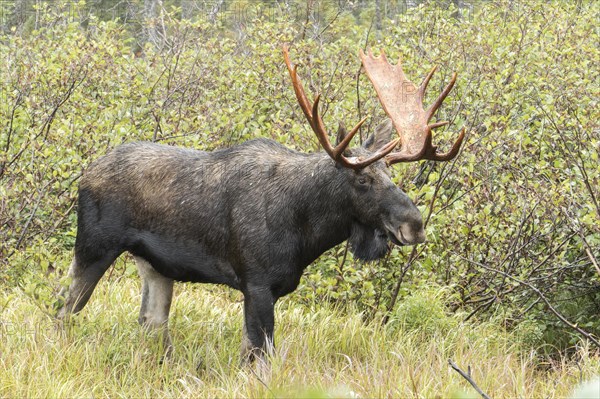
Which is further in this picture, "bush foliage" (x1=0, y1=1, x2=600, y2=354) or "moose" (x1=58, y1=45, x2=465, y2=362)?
"bush foliage" (x1=0, y1=1, x2=600, y2=354)

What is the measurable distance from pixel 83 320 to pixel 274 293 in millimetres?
1473

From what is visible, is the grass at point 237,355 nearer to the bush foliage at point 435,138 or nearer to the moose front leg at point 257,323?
the moose front leg at point 257,323

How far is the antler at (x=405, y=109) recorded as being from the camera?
4.89 m

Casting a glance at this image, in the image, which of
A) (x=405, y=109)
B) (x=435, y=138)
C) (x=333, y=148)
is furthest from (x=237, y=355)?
(x=435, y=138)

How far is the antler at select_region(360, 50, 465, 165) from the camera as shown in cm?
489

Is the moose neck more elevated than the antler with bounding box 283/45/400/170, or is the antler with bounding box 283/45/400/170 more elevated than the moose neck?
the antler with bounding box 283/45/400/170

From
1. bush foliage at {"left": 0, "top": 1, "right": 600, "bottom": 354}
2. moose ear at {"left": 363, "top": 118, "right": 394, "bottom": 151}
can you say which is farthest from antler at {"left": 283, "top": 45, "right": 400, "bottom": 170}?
bush foliage at {"left": 0, "top": 1, "right": 600, "bottom": 354}

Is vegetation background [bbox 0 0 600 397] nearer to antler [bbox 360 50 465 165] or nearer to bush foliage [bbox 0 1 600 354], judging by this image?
bush foliage [bbox 0 1 600 354]

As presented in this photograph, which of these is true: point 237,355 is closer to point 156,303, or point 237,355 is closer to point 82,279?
point 156,303

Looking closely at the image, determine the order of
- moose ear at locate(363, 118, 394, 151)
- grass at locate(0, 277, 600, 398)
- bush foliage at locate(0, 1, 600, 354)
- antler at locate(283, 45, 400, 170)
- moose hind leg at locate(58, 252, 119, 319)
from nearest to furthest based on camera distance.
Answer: antler at locate(283, 45, 400, 170) → grass at locate(0, 277, 600, 398) → moose ear at locate(363, 118, 394, 151) → moose hind leg at locate(58, 252, 119, 319) → bush foliage at locate(0, 1, 600, 354)

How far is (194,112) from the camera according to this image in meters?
9.09

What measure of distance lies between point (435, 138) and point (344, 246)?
1.21 m

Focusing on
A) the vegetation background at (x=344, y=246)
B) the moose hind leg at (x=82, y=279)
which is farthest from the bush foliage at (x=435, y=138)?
the moose hind leg at (x=82, y=279)

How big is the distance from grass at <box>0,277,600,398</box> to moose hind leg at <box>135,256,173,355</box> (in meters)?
0.09
